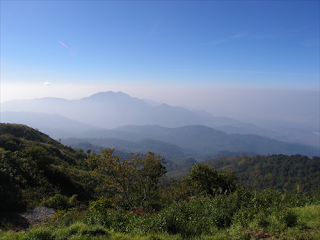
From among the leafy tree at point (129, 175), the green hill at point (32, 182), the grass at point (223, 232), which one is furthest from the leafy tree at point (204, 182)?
the green hill at point (32, 182)

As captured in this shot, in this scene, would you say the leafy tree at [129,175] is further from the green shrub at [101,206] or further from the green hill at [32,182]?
the green hill at [32,182]

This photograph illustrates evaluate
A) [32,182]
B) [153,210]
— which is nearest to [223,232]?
[153,210]

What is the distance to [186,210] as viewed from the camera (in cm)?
825

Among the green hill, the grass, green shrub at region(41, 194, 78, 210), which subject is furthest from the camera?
green shrub at region(41, 194, 78, 210)

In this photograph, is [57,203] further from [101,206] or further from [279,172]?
[279,172]

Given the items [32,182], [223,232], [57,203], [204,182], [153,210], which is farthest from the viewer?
[32,182]

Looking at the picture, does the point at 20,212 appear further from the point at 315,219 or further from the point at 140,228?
the point at 315,219

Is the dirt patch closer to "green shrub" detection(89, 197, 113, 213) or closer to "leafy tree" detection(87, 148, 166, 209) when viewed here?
"green shrub" detection(89, 197, 113, 213)

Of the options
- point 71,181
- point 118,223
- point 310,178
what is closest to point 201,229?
point 118,223

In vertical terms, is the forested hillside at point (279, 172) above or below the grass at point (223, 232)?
below

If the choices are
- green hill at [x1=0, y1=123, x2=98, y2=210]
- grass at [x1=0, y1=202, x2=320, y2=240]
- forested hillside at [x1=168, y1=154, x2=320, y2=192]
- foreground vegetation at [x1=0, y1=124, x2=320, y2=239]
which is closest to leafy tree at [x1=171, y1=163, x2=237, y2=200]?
foreground vegetation at [x1=0, y1=124, x2=320, y2=239]

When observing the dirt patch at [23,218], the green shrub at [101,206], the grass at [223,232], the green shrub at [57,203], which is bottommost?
the green shrub at [57,203]

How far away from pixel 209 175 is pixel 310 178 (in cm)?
12274

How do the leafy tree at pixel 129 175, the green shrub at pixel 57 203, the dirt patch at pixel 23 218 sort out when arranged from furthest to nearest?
the green shrub at pixel 57 203 < the leafy tree at pixel 129 175 < the dirt patch at pixel 23 218
